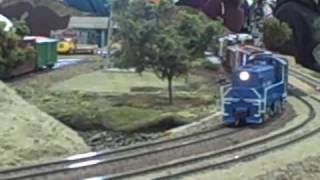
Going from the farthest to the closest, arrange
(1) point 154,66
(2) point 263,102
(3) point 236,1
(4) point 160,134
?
(3) point 236,1
(1) point 154,66
(4) point 160,134
(2) point 263,102

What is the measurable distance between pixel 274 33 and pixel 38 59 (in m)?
19.7

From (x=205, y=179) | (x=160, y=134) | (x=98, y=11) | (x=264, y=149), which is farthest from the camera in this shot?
(x=98, y=11)

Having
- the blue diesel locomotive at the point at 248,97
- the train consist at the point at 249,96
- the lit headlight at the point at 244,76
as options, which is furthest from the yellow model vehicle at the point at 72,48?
the lit headlight at the point at 244,76

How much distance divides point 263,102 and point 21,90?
1468 centimetres

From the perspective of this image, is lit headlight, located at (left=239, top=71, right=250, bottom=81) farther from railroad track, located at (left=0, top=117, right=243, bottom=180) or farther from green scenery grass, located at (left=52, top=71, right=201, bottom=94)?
green scenery grass, located at (left=52, top=71, right=201, bottom=94)

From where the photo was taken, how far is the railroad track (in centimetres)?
1981

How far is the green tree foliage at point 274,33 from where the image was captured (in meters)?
57.0

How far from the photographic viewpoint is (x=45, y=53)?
48000 mm

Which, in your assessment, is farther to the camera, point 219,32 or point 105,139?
point 219,32

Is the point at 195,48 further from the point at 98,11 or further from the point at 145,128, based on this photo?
the point at 98,11

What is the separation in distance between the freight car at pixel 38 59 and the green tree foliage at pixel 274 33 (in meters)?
16.9

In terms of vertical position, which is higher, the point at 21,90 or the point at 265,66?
the point at 265,66

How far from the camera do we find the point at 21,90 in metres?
36.5

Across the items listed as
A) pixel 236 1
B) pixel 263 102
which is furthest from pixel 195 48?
pixel 236 1
